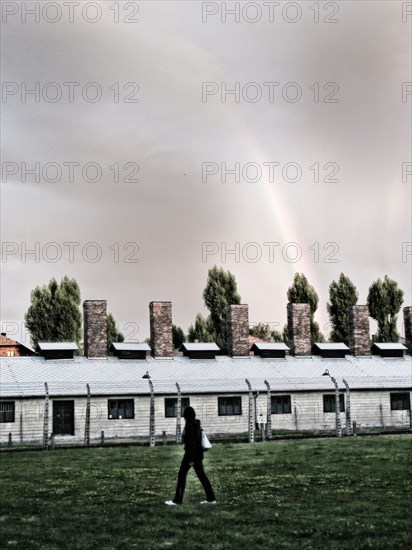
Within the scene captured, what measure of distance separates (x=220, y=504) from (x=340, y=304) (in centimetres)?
6048

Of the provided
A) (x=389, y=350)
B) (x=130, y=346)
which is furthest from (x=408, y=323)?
(x=130, y=346)

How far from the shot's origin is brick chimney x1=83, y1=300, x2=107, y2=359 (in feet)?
159

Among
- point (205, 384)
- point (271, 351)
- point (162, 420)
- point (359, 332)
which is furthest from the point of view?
point (359, 332)

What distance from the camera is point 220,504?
51.1 ft

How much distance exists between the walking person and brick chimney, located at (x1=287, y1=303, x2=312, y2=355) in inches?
1536

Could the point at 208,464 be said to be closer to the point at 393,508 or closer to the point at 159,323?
the point at 393,508

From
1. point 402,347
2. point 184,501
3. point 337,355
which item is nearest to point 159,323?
point 337,355

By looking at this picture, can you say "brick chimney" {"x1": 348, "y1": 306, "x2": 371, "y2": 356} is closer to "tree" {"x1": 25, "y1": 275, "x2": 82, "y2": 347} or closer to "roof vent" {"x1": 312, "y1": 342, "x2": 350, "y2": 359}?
"roof vent" {"x1": 312, "y1": 342, "x2": 350, "y2": 359}

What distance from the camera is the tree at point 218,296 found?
72.5 meters

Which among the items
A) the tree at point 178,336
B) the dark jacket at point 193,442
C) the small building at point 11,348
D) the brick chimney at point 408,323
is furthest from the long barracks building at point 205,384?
the small building at point 11,348

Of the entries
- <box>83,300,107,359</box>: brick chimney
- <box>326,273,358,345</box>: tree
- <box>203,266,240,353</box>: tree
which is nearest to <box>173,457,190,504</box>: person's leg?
<box>83,300,107,359</box>: brick chimney

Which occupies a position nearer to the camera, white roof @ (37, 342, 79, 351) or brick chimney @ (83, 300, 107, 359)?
white roof @ (37, 342, 79, 351)

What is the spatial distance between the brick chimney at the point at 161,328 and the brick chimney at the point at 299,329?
9.15 m

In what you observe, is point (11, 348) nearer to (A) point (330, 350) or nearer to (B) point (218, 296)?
(B) point (218, 296)
